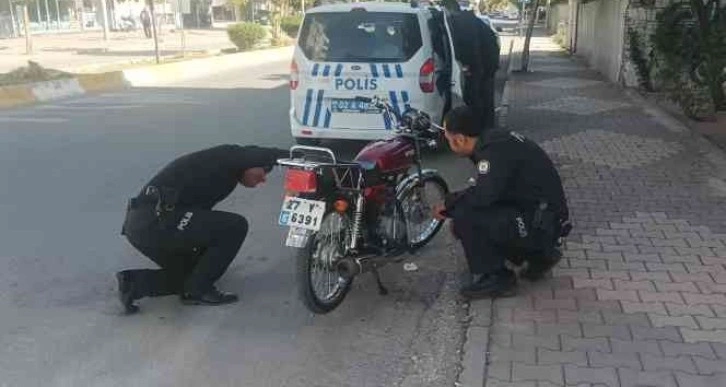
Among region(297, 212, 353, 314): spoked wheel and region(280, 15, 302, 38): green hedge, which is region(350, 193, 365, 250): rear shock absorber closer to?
region(297, 212, 353, 314): spoked wheel

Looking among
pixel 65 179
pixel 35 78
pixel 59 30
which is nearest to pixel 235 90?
pixel 35 78

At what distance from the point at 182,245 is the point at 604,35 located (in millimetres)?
16073

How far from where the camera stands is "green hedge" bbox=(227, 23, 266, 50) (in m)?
30.2

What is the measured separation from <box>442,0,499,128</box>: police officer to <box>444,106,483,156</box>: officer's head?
498 centimetres

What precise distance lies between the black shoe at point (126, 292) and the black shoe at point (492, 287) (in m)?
1.92

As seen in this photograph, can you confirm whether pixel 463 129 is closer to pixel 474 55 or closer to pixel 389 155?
pixel 389 155

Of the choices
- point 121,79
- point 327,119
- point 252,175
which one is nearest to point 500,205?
point 252,175

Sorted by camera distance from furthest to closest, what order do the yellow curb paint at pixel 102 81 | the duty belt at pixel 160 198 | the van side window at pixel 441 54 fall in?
the yellow curb paint at pixel 102 81
the van side window at pixel 441 54
the duty belt at pixel 160 198

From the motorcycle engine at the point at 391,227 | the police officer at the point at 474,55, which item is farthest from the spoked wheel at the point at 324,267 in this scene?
the police officer at the point at 474,55

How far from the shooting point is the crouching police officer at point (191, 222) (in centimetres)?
423

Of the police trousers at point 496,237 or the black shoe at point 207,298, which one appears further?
the black shoe at point 207,298

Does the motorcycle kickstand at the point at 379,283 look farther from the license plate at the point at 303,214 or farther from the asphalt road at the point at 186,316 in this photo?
the license plate at the point at 303,214

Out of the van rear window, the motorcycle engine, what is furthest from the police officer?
the motorcycle engine

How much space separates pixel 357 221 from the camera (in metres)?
4.44
